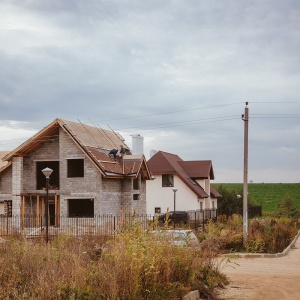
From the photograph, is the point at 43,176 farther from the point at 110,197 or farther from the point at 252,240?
the point at 252,240

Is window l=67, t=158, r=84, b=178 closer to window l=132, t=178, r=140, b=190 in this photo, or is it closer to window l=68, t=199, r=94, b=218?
window l=68, t=199, r=94, b=218

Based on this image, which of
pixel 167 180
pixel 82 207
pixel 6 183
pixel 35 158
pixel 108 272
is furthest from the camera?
pixel 167 180

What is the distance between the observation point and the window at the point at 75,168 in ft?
120

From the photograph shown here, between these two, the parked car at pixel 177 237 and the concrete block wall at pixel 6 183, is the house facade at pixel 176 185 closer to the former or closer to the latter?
the concrete block wall at pixel 6 183

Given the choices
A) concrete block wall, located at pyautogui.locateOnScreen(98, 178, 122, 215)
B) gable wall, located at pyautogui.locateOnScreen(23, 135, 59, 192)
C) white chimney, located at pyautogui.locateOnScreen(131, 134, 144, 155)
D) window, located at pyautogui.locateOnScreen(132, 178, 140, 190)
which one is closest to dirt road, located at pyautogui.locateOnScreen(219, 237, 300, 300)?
concrete block wall, located at pyautogui.locateOnScreen(98, 178, 122, 215)

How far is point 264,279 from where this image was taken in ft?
53.9

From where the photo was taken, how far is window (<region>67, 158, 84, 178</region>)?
36.5 meters

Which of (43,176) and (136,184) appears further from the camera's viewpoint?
(43,176)

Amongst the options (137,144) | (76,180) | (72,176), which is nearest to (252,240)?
(76,180)

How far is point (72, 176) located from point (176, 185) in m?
13.4

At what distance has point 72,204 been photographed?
1512 inches

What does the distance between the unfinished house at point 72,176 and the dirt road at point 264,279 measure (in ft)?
46.4

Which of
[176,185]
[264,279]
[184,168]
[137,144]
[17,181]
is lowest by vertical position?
[264,279]

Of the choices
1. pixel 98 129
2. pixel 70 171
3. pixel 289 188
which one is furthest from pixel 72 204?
pixel 289 188
